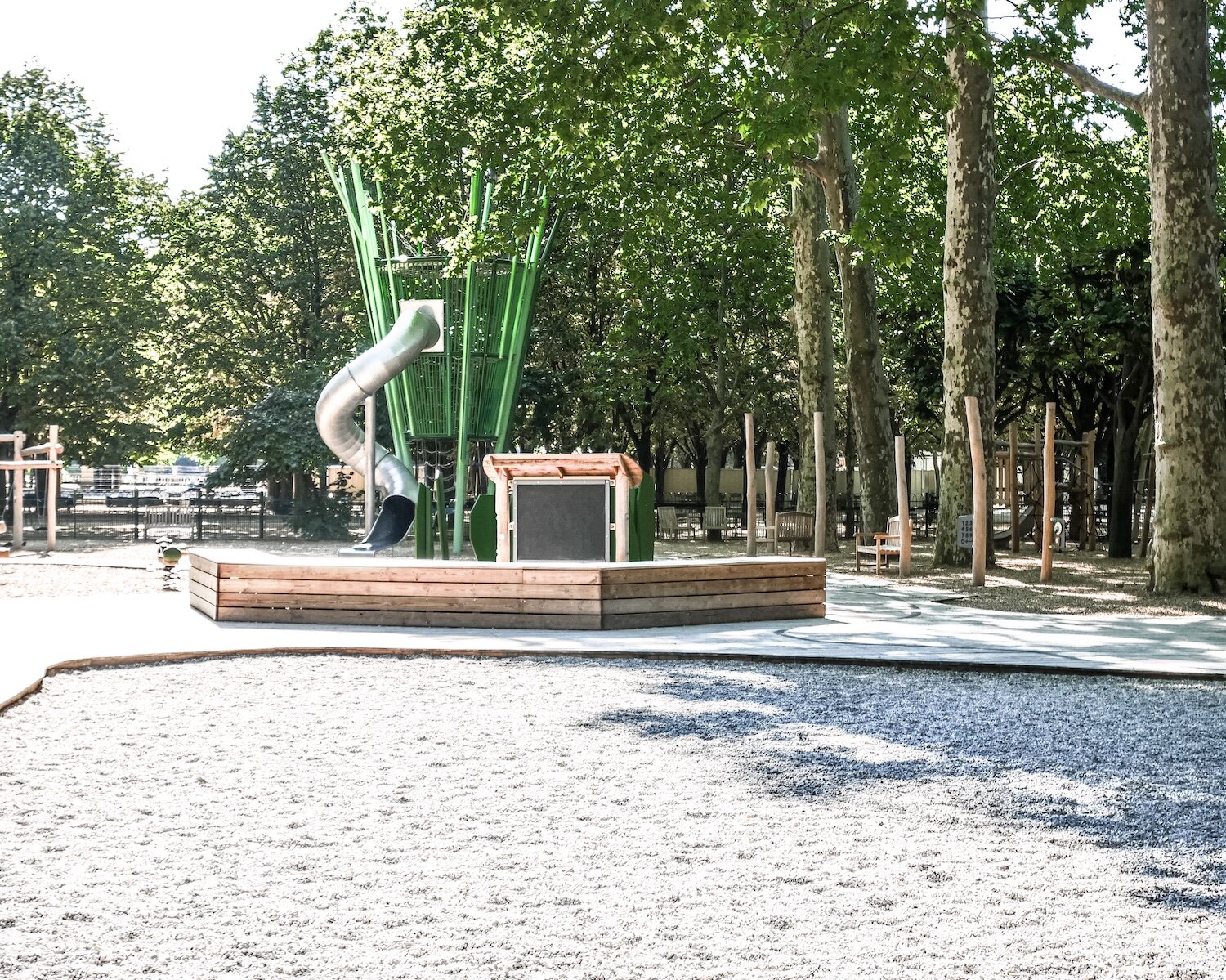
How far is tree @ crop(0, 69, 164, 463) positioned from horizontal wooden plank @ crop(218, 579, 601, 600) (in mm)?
26748

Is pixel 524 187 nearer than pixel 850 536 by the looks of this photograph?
Yes

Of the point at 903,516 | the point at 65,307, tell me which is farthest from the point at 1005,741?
the point at 65,307

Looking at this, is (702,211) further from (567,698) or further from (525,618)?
(567,698)

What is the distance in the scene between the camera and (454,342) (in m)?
28.7

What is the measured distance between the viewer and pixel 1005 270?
3750 centimetres

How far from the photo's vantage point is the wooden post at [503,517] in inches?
695

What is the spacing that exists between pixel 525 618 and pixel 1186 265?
9.72 meters

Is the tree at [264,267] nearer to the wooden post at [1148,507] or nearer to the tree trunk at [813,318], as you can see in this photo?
the tree trunk at [813,318]

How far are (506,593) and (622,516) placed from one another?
11.0 ft

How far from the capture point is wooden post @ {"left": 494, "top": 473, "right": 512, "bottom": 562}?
17.6m

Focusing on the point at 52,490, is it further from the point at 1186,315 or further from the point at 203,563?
the point at 1186,315

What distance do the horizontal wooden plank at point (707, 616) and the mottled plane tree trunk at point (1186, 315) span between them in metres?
5.50

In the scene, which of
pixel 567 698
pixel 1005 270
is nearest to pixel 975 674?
pixel 567 698

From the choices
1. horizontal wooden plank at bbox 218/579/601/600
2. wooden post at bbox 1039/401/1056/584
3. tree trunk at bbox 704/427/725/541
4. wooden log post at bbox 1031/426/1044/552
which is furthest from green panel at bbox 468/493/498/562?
tree trunk at bbox 704/427/725/541
